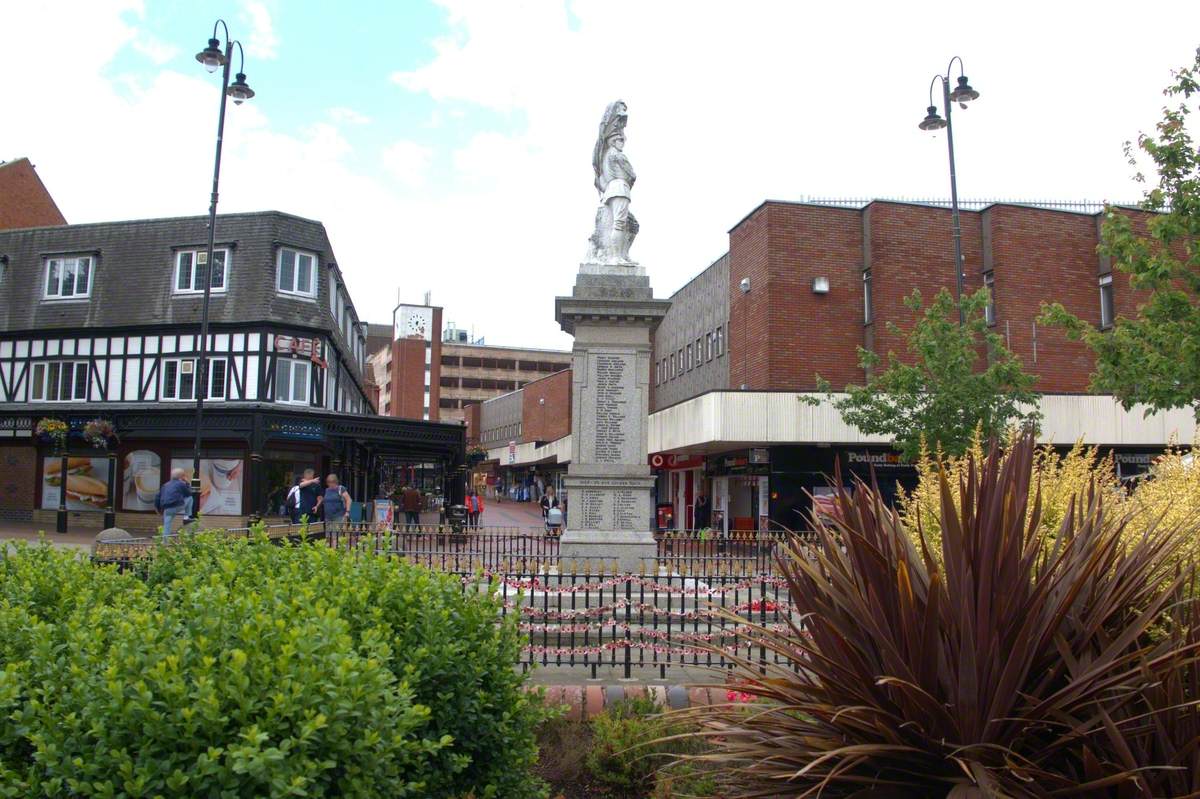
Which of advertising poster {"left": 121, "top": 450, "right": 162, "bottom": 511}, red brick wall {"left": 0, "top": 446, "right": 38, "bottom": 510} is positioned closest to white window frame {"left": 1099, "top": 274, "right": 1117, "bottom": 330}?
Result: advertising poster {"left": 121, "top": 450, "right": 162, "bottom": 511}

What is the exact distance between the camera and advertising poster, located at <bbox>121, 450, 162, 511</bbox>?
108ft

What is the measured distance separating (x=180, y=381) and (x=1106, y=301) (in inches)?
1253

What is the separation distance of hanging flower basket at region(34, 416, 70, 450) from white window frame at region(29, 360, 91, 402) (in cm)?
181

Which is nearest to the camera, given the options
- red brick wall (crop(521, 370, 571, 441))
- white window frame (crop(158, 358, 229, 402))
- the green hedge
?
the green hedge

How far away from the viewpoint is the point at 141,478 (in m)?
33.1

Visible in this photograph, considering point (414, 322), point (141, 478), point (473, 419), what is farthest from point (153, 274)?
point (473, 419)

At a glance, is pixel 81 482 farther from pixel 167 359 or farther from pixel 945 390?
pixel 945 390

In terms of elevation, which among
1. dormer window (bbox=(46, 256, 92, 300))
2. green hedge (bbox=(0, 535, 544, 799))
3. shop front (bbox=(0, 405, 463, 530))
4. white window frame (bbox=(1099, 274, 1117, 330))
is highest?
dormer window (bbox=(46, 256, 92, 300))

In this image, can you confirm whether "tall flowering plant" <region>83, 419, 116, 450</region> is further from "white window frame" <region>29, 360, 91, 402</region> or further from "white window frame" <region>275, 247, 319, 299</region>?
"white window frame" <region>275, 247, 319, 299</region>

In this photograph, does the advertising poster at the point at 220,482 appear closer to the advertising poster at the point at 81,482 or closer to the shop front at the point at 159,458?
the shop front at the point at 159,458

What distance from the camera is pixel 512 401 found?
86.0m

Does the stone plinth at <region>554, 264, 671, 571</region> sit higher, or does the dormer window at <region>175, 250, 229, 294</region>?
the dormer window at <region>175, 250, 229, 294</region>

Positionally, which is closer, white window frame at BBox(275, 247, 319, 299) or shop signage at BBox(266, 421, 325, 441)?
shop signage at BBox(266, 421, 325, 441)

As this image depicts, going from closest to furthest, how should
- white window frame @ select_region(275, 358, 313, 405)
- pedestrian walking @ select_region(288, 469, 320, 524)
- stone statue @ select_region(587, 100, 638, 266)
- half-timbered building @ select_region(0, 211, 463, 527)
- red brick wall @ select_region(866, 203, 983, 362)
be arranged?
stone statue @ select_region(587, 100, 638, 266), pedestrian walking @ select_region(288, 469, 320, 524), red brick wall @ select_region(866, 203, 983, 362), half-timbered building @ select_region(0, 211, 463, 527), white window frame @ select_region(275, 358, 313, 405)
